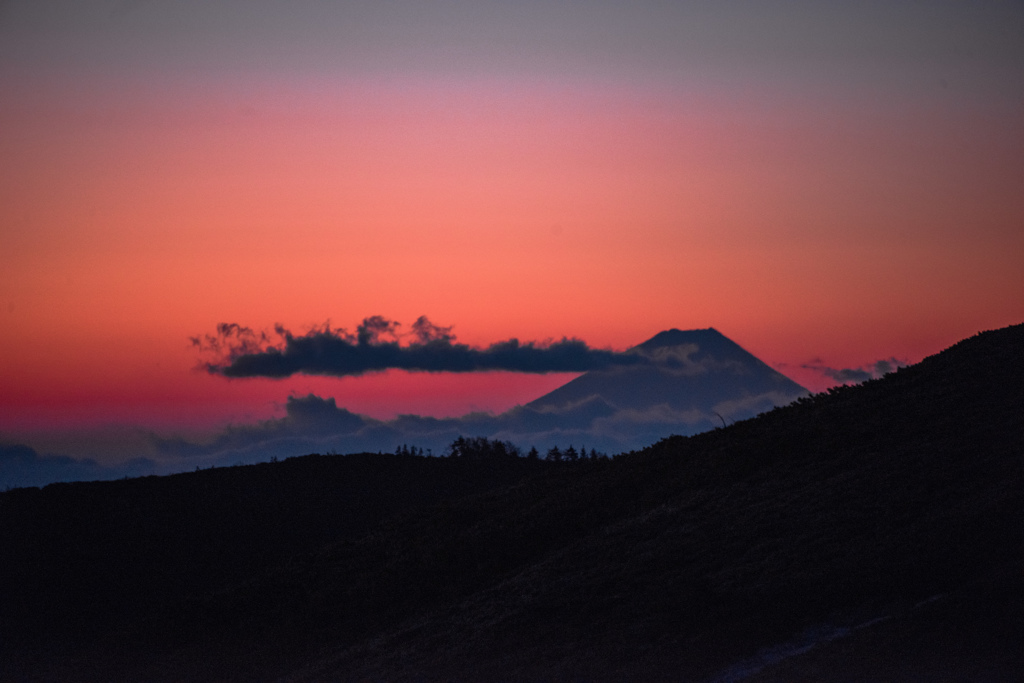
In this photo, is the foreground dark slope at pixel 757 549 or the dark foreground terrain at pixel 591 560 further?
the foreground dark slope at pixel 757 549

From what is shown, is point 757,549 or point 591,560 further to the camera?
point 591,560

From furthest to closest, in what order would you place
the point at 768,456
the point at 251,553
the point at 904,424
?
the point at 251,553
the point at 768,456
the point at 904,424

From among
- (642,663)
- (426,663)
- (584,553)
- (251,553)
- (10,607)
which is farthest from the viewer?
(251,553)

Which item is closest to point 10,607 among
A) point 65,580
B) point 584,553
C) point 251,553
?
point 65,580

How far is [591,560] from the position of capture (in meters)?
22.4

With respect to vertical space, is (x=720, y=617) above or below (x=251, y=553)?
below

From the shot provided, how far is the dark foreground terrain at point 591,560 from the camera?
50.4 feet

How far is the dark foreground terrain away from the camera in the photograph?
50.4ft

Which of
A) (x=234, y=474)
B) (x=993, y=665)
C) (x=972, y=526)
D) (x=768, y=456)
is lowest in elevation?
(x=993, y=665)

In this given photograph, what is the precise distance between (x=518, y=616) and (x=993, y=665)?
10222 mm

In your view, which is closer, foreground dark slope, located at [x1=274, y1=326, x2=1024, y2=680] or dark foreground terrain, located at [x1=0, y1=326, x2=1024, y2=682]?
dark foreground terrain, located at [x1=0, y1=326, x2=1024, y2=682]

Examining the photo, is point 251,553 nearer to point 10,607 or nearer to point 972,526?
point 10,607

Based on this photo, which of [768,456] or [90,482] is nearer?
[768,456]

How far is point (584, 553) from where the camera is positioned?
2320 cm
